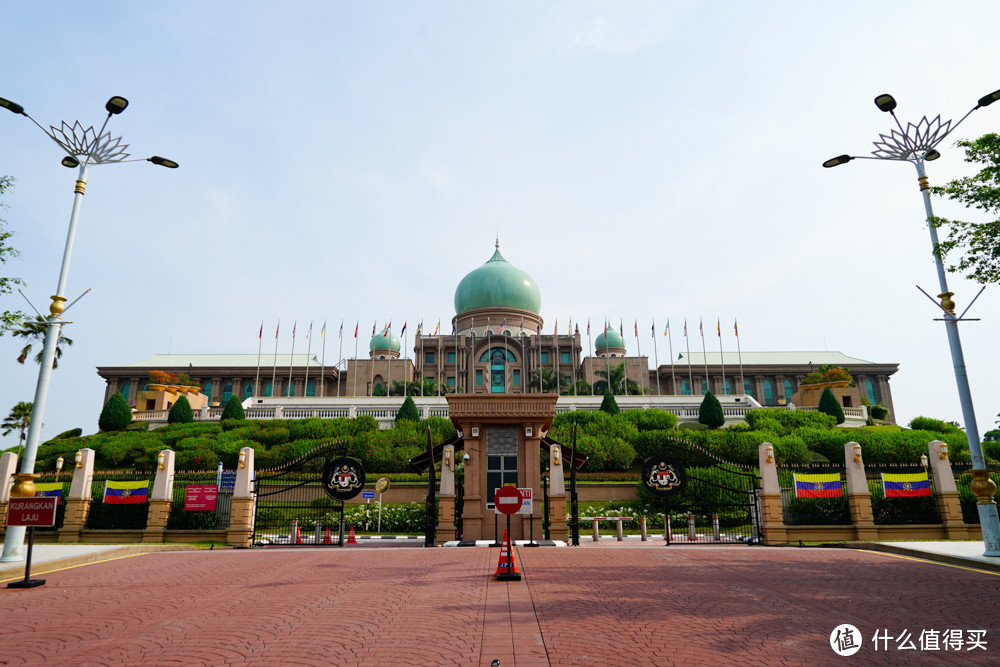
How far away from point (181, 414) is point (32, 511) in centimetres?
4039

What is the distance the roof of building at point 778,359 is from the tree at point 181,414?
58699 mm

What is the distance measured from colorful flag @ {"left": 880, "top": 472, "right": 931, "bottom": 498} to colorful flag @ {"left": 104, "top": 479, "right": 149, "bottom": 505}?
2437 cm

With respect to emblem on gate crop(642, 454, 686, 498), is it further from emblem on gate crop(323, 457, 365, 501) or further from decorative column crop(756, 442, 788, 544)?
emblem on gate crop(323, 457, 365, 501)

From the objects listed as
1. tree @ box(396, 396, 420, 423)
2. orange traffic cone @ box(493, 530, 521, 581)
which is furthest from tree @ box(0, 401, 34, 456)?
orange traffic cone @ box(493, 530, 521, 581)

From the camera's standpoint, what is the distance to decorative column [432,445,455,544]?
1942 centimetres

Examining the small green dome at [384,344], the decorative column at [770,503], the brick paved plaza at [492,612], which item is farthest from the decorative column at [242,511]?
the small green dome at [384,344]

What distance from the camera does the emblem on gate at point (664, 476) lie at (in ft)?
65.1

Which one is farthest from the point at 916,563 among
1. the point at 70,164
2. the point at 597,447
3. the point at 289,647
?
the point at 70,164

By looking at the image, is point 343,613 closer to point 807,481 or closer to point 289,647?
point 289,647

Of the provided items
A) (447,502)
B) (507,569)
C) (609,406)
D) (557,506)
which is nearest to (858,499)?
(557,506)

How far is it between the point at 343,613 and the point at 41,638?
140 inches

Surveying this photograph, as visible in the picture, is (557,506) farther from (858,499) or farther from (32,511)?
(32,511)

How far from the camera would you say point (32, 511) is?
37.6 ft

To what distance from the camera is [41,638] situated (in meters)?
7.50
